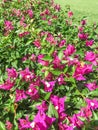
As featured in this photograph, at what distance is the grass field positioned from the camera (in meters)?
9.15

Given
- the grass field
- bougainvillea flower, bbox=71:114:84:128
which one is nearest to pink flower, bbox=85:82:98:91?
bougainvillea flower, bbox=71:114:84:128

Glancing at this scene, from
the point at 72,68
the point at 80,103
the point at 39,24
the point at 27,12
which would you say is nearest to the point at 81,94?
the point at 80,103

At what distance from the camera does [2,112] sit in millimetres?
2104

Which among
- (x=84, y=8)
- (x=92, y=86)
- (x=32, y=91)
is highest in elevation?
(x=32, y=91)

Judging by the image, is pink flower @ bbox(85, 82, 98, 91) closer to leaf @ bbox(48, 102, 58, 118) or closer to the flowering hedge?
the flowering hedge

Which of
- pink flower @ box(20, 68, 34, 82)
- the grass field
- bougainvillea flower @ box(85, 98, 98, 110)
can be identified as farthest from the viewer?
the grass field

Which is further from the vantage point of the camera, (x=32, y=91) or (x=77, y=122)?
(x=32, y=91)

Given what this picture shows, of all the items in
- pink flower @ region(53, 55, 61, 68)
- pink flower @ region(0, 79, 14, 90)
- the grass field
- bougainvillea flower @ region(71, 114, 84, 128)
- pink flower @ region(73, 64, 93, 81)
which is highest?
pink flower @ region(53, 55, 61, 68)

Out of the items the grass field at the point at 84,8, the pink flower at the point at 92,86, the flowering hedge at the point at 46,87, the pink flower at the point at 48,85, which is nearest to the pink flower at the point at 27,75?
the flowering hedge at the point at 46,87

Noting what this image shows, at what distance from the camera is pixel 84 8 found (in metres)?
10.2

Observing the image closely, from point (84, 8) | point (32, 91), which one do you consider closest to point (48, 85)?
point (32, 91)

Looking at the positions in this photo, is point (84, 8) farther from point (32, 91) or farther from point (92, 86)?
point (32, 91)

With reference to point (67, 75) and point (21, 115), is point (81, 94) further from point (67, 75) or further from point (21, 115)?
point (21, 115)

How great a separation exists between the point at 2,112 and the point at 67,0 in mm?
9490
